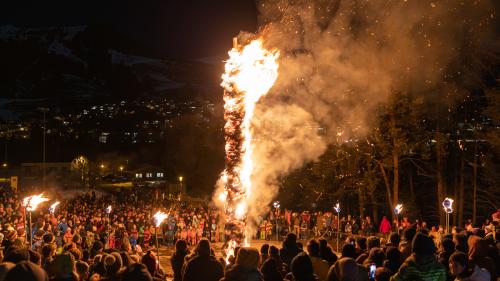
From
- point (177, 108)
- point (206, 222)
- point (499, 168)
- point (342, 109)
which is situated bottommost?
point (206, 222)

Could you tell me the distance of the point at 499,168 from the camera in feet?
88.1

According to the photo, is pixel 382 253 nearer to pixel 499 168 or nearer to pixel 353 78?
pixel 353 78

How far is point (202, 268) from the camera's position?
604 cm

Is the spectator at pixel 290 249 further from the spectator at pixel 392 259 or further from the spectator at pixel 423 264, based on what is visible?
the spectator at pixel 423 264

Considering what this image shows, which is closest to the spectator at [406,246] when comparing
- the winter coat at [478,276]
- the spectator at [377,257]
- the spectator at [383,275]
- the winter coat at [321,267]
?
the spectator at [377,257]

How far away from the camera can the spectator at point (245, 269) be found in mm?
5496

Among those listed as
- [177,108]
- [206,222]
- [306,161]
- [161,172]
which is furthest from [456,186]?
[177,108]

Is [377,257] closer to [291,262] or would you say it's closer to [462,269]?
[291,262]

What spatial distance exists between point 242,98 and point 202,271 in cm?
1054

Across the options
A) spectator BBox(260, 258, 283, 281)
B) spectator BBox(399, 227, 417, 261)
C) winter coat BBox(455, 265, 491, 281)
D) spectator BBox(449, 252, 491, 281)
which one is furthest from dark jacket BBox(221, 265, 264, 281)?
spectator BBox(399, 227, 417, 261)

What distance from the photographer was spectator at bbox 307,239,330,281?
720 cm

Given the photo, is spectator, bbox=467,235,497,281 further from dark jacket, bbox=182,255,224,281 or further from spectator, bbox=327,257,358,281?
dark jacket, bbox=182,255,224,281

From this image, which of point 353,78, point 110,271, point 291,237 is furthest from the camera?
point 353,78

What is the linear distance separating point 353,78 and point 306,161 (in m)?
9.77
